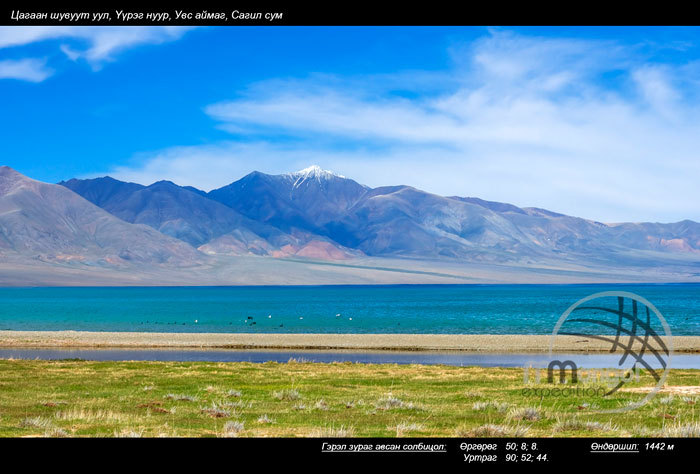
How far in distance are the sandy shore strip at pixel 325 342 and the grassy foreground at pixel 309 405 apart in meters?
26.0

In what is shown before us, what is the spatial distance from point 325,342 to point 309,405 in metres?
43.5

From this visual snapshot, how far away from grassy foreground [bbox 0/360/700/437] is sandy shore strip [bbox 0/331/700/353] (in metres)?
26.0
